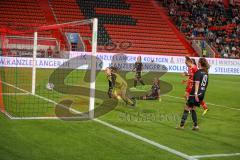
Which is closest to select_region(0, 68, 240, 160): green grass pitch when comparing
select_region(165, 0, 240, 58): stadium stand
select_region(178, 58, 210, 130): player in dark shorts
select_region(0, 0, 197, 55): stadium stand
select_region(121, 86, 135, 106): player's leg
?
select_region(121, 86, 135, 106): player's leg

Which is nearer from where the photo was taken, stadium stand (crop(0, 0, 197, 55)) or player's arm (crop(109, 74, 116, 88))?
player's arm (crop(109, 74, 116, 88))

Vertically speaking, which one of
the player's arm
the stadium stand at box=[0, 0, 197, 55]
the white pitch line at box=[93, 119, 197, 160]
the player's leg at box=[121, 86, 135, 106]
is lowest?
the white pitch line at box=[93, 119, 197, 160]

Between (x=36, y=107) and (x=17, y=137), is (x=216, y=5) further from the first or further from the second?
(x=17, y=137)

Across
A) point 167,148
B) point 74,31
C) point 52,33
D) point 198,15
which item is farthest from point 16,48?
point 198,15

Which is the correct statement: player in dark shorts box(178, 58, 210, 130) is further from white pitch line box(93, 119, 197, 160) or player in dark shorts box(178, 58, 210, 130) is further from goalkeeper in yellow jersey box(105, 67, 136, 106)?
goalkeeper in yellow jersey box(105, 67, 136, 106)

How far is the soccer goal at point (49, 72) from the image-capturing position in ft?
40.6

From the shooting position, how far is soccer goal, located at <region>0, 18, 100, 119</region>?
1238 centimetres

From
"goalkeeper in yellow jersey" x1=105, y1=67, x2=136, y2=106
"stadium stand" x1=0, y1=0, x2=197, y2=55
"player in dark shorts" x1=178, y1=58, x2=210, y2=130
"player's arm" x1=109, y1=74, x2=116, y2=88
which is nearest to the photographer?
"player in dark shorts" x1=178, y1=58, x2=210, y2=130

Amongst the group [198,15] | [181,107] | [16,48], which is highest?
[198,15]

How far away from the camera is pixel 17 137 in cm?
903

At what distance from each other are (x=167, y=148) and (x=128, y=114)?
436 centimetres

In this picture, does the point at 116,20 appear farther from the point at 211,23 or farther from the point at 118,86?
the point at 118,86

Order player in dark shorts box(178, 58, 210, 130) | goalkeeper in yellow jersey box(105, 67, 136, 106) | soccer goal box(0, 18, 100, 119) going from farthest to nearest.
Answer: goalkeeper in yellow jersey box(105, 67, 136, 106) < soccer goal box(0, 18, 100, 119) < player in dark shorts box(178, 58, 210, 130)

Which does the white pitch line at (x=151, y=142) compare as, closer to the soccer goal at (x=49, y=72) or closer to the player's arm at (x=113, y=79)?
the soccer goal at (x=49, y=72)
